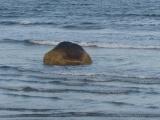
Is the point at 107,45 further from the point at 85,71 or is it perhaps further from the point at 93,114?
the point at 93,114

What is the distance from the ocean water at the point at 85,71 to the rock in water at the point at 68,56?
1.16 feet

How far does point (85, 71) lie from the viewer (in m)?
23.2

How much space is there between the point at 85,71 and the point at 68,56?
1.72m

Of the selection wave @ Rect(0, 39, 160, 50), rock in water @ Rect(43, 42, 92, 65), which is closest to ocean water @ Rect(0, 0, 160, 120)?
wave @ Rect(0, 39, 160, 50)

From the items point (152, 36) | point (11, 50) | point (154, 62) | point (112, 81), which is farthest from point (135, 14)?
point (112, 81)

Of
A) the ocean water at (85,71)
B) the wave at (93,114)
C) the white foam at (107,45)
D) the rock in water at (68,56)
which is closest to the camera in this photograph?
the wave at (93,114)

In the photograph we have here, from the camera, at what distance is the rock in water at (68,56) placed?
80.7 ft

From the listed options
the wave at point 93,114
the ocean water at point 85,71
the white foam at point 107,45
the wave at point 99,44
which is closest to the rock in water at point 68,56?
the ocean water at point 85,71

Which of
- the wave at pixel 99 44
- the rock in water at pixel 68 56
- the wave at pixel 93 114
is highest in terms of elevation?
the wave at pixel 93 114

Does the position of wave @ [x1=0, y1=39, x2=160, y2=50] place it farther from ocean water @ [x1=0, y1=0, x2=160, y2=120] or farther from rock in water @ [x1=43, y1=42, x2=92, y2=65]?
rock in water @ [x1=43, y1=42, x2=92, y2=65]

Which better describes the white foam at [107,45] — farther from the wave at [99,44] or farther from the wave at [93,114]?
the wave at [93,114]

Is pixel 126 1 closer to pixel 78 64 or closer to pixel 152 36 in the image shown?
pixel 152 36

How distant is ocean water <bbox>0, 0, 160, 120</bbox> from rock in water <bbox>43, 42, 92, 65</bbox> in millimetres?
354

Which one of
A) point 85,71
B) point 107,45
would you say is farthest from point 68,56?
point 107,45
